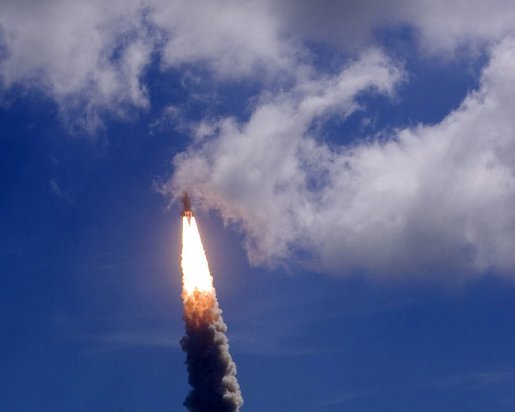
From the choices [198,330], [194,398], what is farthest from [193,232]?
[194,398]

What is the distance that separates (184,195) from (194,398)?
39143mm

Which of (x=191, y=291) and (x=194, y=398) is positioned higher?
(x=191, y=291)

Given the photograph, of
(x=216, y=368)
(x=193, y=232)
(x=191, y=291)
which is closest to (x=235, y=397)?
(x=216, y=368)

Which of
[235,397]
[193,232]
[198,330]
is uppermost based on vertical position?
[193,232]

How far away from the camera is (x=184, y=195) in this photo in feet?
506

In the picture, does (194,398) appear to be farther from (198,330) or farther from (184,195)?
(184,195)

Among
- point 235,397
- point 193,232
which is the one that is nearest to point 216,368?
point 235,397

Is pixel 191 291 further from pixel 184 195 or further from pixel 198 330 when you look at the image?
pixel 184 195

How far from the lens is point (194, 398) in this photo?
155 m

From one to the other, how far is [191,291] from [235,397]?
22.2 meters

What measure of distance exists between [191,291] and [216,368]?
1587 centimetres

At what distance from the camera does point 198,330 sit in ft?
514

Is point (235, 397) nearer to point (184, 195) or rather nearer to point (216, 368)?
point (216, 368)

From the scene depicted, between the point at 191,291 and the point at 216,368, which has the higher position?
the point at 191,291
